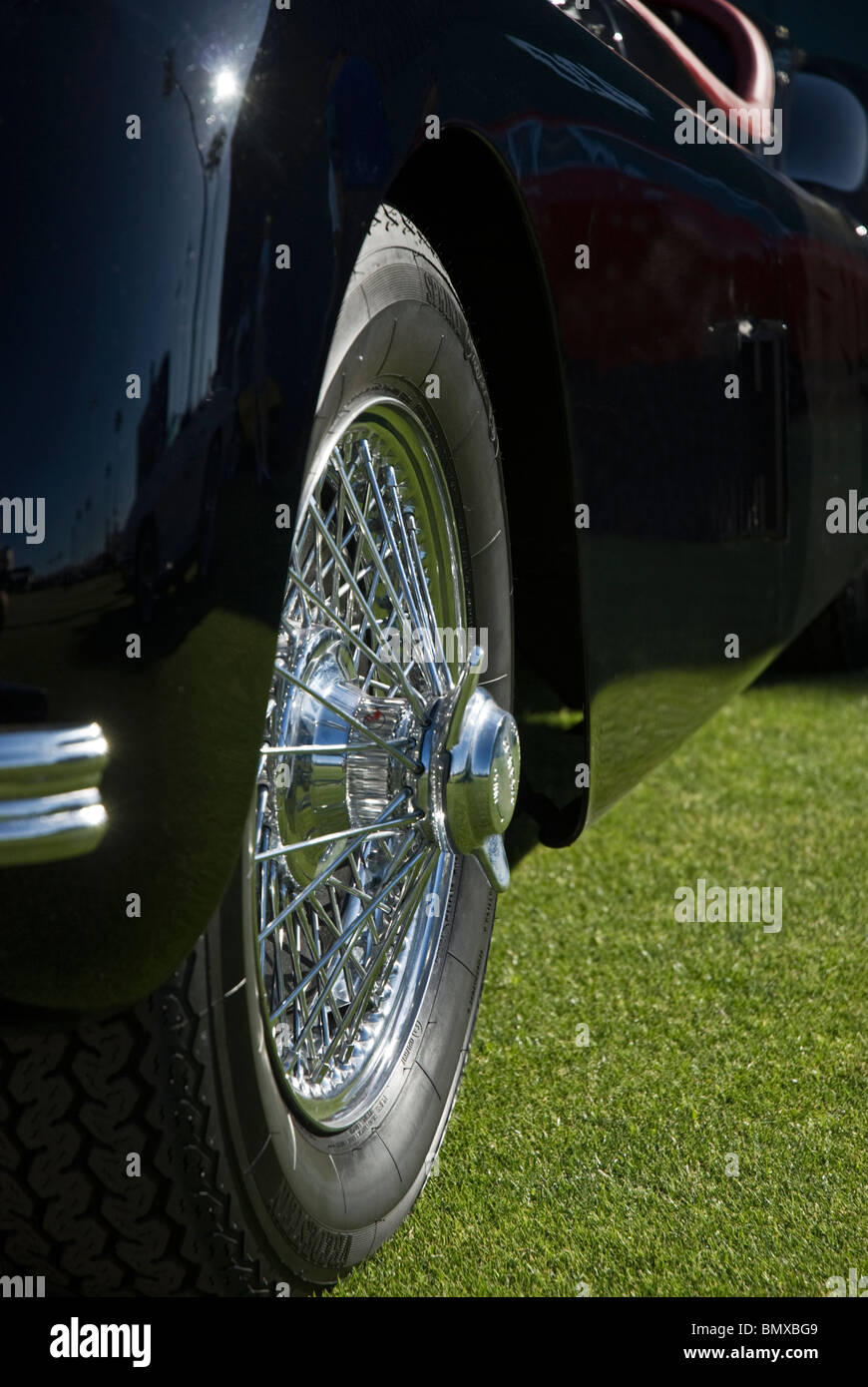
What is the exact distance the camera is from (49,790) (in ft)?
3.68

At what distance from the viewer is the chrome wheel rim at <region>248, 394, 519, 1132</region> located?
164cm

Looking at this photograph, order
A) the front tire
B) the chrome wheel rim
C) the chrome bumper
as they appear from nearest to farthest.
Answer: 1. the chrome bumper
2. the front tire
3. the chrome wheel rim

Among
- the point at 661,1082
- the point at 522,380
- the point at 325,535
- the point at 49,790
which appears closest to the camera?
the point at 49,790

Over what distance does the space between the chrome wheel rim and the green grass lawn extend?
0.78 feet

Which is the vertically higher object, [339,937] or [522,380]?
[522,380]

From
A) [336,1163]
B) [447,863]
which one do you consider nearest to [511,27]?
[447,863]

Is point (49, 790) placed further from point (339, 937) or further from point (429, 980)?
point (429, 980)

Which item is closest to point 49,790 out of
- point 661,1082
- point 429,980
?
point 429,980

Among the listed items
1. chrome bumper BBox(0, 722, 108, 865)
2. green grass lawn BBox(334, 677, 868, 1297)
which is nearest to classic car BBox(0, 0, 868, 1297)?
chrome bumper BBox(0, 722, 108, 865)

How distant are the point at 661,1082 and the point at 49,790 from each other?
1261 mm

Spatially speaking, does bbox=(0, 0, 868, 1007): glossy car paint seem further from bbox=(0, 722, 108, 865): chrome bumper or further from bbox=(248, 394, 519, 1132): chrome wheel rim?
bbox=(248, 394, 519, 1132): chrome wheel rim

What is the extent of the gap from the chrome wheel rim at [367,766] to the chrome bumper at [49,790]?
40 centimetres

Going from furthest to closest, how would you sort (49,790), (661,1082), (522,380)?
(661,1082) → (522,380) → (49,790)

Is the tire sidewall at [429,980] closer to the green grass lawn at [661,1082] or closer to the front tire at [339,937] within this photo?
the front tire at [339,937]
